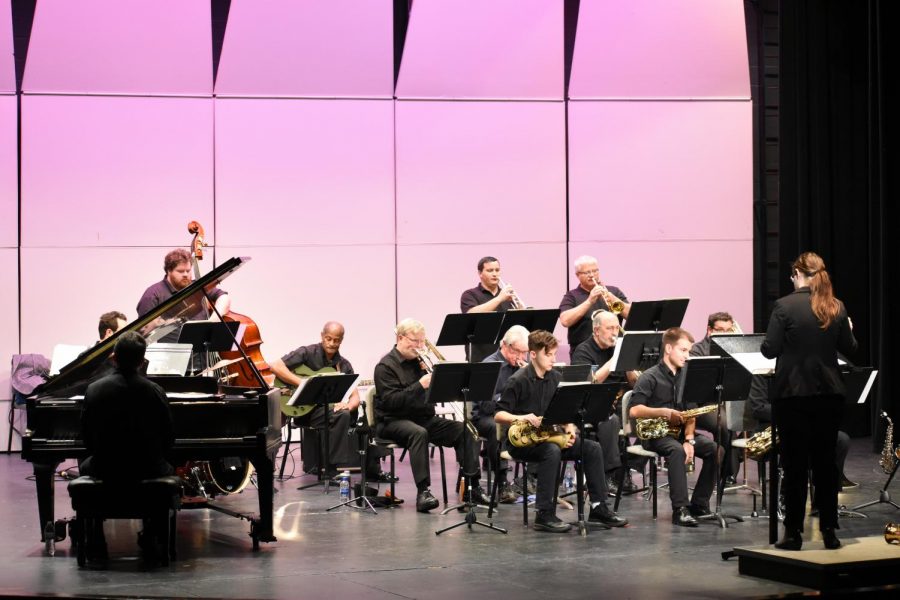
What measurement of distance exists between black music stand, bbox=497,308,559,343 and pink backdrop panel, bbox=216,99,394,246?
270 cm

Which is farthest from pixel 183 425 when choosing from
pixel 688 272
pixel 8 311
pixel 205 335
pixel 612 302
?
pixel 688 272

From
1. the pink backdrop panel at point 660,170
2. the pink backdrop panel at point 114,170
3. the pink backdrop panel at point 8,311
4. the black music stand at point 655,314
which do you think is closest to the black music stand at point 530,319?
the black music stand at point 655,314

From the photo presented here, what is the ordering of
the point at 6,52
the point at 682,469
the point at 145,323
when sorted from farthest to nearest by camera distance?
the point at 6,52
the point at 682,469
the point at 145,323

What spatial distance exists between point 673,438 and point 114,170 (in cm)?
546

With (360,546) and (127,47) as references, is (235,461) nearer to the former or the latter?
(360,546)

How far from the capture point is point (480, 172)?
35.2 ft

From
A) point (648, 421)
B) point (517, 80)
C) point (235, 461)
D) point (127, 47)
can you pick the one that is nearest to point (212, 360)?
point (235, 461)

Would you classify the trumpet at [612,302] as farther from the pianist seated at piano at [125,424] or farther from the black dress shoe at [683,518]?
the pianist seated at piano at [125,424]

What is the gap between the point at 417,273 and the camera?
10.6m

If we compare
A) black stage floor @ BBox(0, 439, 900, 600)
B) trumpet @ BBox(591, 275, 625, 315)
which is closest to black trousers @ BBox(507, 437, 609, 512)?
black stage floor @ BBox(0, 439, 900, 600)

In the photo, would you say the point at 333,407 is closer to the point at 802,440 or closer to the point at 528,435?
the point at 528,435

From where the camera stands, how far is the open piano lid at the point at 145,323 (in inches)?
232

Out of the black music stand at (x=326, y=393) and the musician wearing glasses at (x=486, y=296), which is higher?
the musician wearing glasses at (x=486, y=296)

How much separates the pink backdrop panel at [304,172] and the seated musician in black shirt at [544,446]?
152 inches
